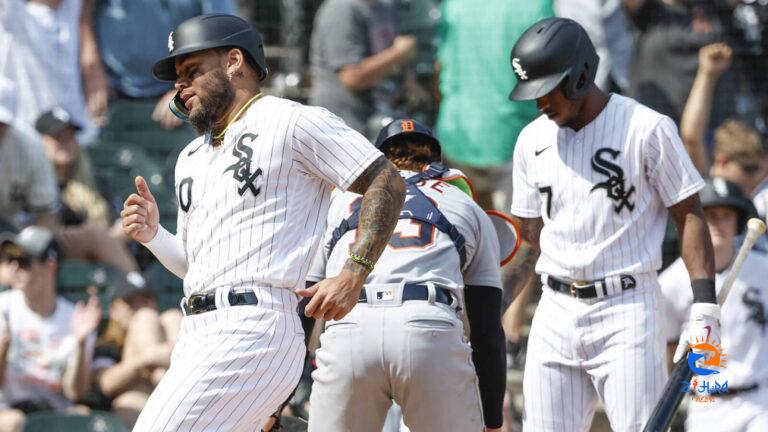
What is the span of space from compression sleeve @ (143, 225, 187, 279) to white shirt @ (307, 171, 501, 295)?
577mm

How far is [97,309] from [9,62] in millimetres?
2138

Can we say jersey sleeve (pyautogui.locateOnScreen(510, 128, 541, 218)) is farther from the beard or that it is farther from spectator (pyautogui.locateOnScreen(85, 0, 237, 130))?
spectator (pyautogui.locateOnScreen(85, 0, 237, 130))

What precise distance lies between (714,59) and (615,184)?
12.4 ft

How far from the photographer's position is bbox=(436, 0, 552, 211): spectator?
324 inches

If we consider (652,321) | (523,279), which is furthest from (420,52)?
(652,321)

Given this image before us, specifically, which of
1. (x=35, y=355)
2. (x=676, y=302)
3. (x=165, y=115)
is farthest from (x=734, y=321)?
(x=165, y=115)

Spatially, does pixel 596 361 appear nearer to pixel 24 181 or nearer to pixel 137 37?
pixel 24 181

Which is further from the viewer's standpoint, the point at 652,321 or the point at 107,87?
the point at 107,87

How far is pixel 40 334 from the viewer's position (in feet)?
25.4

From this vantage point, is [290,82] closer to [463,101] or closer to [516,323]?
[463,101]

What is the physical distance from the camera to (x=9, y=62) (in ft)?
29.5

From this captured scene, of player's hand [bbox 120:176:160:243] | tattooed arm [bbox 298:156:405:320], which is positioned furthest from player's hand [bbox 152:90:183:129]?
tattooed arm [bbox 298:156:405:320]

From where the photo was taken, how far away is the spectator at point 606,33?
27.9ft

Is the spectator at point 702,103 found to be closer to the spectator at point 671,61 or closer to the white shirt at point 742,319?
the spectator at point 671,61
